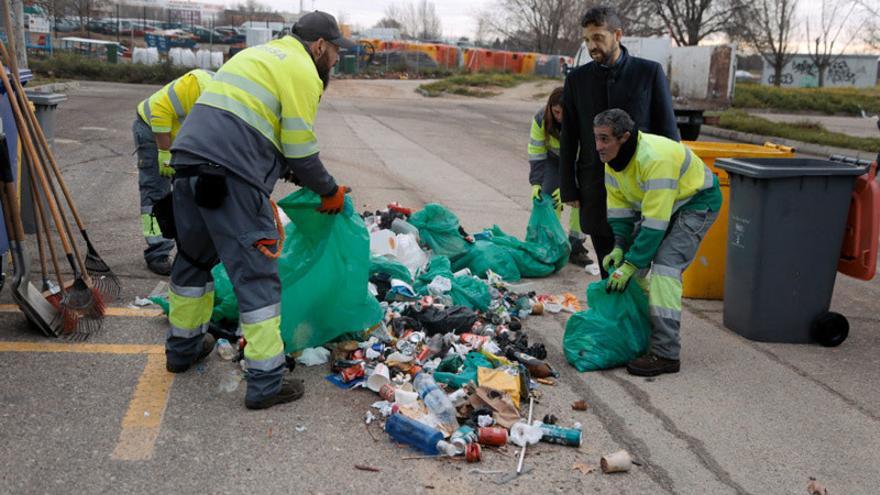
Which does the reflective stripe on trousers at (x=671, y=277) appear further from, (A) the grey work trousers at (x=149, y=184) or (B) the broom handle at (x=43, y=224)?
(A) the grey work trousers at (x=149, y=184)

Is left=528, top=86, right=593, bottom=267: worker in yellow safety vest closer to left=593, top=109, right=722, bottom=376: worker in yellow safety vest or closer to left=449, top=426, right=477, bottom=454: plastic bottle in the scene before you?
left=593, top=109, right=722, bottom=376: worker in yellow safety vest

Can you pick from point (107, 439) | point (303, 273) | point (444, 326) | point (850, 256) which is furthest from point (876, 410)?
point (107, 439)

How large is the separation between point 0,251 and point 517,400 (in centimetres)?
308

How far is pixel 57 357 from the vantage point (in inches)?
175

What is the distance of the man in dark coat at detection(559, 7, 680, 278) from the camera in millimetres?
5109

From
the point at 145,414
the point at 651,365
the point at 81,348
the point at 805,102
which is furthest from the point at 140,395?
the point at 805,102

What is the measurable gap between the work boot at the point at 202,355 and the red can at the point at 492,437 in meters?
1.59

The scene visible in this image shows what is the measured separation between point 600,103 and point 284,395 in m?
2.64

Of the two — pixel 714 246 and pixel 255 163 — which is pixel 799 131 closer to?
pixel 714 246

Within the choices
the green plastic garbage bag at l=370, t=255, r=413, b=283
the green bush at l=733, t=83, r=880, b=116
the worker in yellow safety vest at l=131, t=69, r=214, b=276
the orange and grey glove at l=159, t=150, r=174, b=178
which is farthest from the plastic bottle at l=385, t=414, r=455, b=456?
the green bush at l=733, t=83, r=880, b=116

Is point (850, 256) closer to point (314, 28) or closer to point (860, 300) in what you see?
point (860, 300)

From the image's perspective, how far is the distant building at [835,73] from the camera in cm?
5328

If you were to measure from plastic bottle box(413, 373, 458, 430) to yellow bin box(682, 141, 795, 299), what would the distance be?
2862mm

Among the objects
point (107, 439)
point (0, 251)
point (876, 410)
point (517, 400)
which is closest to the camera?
point (107, 439)
